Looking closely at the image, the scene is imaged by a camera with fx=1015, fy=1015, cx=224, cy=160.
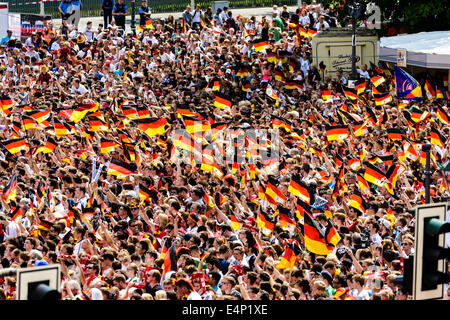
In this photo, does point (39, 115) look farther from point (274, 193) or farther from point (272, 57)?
point (272, 57)

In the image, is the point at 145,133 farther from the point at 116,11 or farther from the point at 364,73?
the point at 116,11

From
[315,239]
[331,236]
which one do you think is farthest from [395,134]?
[315,239]

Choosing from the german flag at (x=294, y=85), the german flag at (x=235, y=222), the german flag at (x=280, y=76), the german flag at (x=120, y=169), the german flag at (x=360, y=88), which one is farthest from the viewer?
the german flag at (x=280, y=76)

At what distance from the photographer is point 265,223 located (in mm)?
14328

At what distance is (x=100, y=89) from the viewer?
92.8 ft

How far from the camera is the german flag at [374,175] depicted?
16.4m

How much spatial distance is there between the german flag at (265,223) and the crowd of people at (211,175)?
1.0 inches

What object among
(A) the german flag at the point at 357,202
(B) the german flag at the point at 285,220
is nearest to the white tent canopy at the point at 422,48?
(A) the german flag at the point at 357,202

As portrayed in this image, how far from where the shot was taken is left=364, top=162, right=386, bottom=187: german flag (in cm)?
1636

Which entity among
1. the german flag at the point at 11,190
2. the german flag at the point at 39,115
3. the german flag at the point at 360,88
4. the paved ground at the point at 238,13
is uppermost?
the paved ground at the point at 238,13

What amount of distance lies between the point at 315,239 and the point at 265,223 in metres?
1.66

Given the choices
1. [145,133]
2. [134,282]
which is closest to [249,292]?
[134,282]

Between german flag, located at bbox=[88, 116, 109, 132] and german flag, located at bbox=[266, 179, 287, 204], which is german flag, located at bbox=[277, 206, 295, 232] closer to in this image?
german flag, located at bbox=[266, 179, 287, 204]

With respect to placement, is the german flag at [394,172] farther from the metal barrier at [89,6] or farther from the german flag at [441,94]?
the metal barrier at [89,6]
